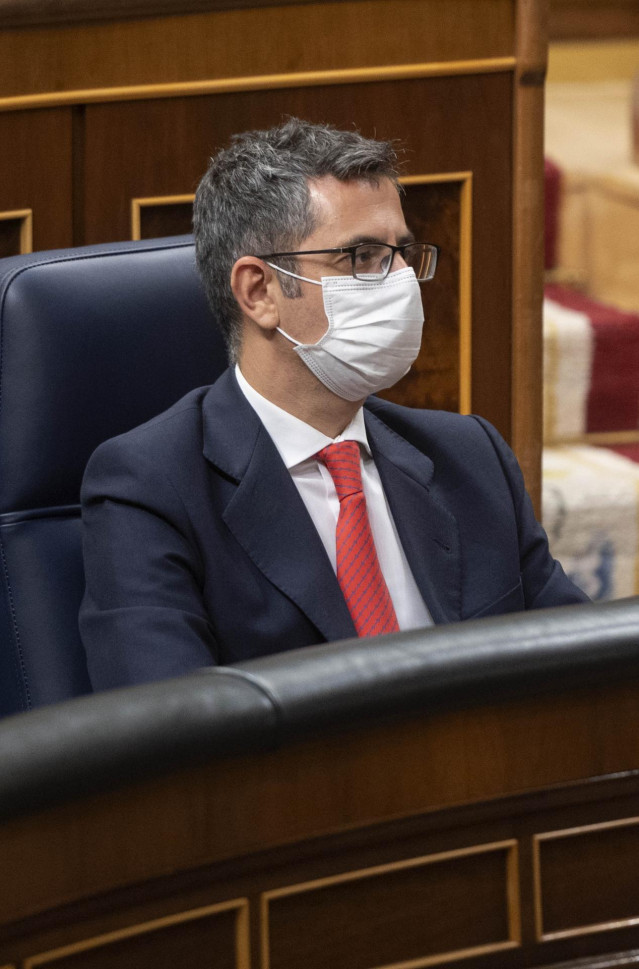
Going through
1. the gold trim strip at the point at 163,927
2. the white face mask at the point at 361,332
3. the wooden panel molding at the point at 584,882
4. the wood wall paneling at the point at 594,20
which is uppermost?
the wood wall paneling at the point at 594,20

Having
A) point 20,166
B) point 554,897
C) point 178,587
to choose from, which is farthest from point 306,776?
point 20,166

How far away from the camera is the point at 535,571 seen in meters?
1.52

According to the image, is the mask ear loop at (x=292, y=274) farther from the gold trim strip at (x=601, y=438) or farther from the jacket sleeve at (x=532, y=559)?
the gold trim strip at (x=601, y=438)

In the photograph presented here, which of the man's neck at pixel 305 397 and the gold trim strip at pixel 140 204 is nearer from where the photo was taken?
the man's neck at pixel 305 397

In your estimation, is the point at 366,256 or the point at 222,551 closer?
the point at 222,551

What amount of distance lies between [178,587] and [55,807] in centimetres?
62

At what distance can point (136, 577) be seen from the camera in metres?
1.28

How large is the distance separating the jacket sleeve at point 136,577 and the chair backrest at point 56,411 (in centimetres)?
5

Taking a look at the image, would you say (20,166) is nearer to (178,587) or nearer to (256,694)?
(178,587)

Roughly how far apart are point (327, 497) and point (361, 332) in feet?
0.58

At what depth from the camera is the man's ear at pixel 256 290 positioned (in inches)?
56.2

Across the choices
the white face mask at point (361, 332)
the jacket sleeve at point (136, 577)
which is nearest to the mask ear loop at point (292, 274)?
the white face mask at point (361, 332)

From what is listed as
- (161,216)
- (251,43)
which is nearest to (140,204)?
(161,216)

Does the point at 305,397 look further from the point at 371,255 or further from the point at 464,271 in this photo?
the point at 464,271
